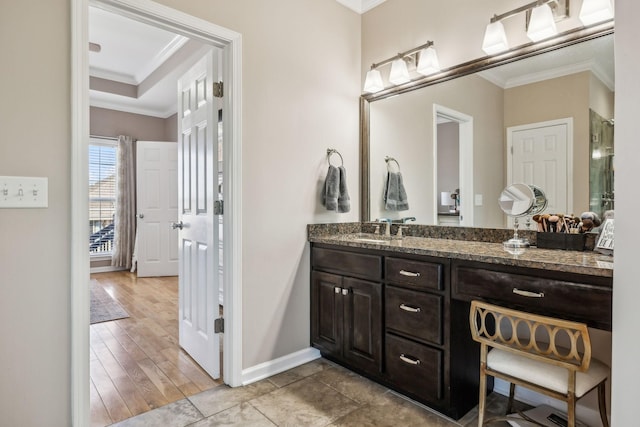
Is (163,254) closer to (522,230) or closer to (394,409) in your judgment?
(394,409)

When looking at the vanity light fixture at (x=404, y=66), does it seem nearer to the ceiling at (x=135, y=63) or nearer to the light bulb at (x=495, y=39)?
the light bulb at (x=495, y=39)

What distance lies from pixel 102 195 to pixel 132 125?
3.87 feet

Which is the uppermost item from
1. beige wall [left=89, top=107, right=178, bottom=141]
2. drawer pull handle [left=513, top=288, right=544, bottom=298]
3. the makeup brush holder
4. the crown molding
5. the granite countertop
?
the crown molding

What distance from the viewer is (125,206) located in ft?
18.2

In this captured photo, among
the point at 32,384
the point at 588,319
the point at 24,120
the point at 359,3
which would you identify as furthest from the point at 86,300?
the point at 359,3

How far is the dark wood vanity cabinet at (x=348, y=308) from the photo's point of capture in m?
2.08

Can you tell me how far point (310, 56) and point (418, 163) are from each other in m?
1.04

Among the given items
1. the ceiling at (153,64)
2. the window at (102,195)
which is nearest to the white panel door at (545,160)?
the ceiling at (153,64)

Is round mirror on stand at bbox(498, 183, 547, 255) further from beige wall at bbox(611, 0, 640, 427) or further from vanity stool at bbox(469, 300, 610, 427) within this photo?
beige wall at bbox(611, 0, 640, 427)

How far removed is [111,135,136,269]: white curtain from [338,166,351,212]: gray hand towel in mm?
4289

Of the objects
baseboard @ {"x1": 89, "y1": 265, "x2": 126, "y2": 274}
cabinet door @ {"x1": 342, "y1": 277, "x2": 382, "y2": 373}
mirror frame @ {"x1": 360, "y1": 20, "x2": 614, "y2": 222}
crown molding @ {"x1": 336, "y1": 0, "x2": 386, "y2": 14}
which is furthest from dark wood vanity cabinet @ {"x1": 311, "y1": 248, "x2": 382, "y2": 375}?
baseboard @ {"x1": 89, "y1": 265, "x2": 126, "y2": 274}

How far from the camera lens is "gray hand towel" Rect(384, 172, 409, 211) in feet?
8.57

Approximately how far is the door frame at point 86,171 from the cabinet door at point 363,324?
2.13 feet

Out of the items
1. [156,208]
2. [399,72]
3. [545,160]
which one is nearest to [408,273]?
[545,160]
